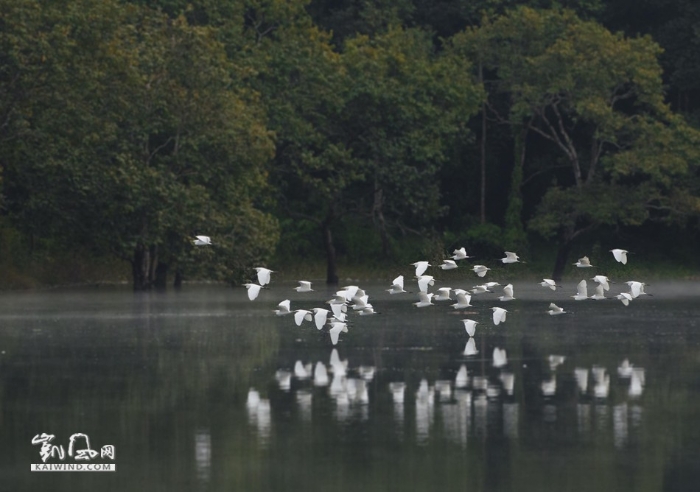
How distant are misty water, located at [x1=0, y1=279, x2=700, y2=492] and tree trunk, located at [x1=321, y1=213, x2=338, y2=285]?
2026cm

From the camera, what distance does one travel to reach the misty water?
52.3 feet

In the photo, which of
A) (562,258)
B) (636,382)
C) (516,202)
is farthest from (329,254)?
(636,382)

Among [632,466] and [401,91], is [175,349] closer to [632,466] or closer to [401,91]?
[632,466]

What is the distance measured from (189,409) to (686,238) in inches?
1781

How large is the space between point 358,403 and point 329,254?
Answer: 121 feet

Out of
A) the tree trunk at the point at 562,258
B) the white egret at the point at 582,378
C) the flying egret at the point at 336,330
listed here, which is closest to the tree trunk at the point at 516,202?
the tree trunk at the point at 562,258

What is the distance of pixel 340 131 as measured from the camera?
192 ft

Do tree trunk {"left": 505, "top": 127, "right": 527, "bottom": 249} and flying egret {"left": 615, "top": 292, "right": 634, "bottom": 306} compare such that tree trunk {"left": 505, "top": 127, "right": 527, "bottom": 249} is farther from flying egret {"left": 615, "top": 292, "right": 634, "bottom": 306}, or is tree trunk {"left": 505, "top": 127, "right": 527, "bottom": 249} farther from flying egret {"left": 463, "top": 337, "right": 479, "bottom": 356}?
flying egret {"left": 463, "top": 337, "right": 479, "bottom": 356}

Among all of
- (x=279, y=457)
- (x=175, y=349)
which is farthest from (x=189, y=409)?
(x=175, y=349)

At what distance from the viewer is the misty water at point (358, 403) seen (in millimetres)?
15953

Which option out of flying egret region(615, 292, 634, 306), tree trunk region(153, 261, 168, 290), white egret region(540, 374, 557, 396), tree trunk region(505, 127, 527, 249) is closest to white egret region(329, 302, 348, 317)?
flying egret region(615, 292, 634, 306)

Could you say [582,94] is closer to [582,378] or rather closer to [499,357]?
[499,357]

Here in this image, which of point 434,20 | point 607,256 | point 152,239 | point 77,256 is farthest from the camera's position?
point 434,20

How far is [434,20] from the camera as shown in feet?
219
